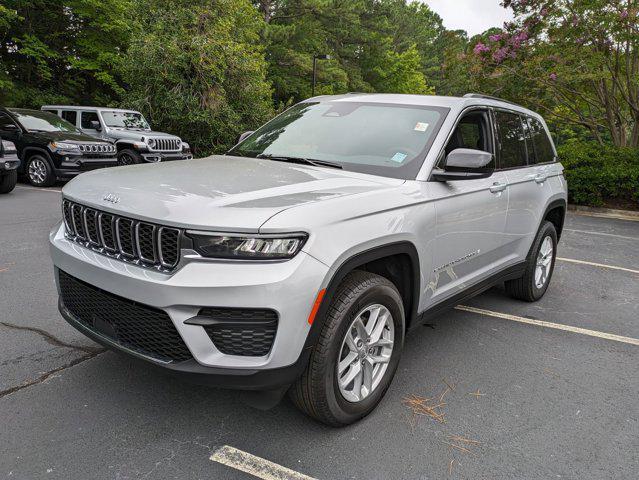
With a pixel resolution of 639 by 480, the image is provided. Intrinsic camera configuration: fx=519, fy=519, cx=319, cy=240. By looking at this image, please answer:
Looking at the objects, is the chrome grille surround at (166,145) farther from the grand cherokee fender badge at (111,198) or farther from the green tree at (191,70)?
the grand cherokee fender badge at (111,198)

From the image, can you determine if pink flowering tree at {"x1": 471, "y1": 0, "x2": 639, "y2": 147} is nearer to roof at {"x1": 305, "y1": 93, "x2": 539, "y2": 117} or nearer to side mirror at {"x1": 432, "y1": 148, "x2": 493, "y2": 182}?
roof at {"x1": 305, "y1": 93, "x2": 539, "y2": 117}

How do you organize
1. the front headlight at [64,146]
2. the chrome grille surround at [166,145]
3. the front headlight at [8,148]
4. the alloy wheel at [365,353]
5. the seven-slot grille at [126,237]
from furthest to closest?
the chrome grille surround at [166,145] → the front headlight at [64,146] → the front headlight at [8,148] → the alloy wheel at [365,353] → the seven-slot grille at [126,237]

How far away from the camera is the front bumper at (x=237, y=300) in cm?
221

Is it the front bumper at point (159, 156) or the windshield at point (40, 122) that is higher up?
the windshield at point (40, 122)

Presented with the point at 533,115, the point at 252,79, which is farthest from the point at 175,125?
the point at 533,115

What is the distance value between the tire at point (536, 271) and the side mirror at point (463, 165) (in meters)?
1.79

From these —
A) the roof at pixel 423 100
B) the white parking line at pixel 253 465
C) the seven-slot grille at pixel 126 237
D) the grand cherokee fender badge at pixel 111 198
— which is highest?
the roof at pixel 423 100

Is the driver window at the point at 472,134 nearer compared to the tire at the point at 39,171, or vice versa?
the driver window at the point at 472,134

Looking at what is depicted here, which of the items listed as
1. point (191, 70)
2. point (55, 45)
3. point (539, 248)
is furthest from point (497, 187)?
point (55, 45)

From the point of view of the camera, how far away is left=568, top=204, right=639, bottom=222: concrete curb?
1284cm

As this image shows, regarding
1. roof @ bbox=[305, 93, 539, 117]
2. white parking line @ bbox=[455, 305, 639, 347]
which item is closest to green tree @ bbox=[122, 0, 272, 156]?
roof @ bbox=[305, 93, 539, 117]

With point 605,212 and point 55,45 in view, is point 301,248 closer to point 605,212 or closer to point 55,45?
point 605,212

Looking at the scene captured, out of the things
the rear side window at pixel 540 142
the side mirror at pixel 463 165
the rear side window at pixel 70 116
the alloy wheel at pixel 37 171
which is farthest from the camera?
the rear side window at pixel 70 116

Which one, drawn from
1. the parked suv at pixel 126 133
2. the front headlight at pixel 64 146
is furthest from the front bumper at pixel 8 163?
the parked suv at pixel 126 133
